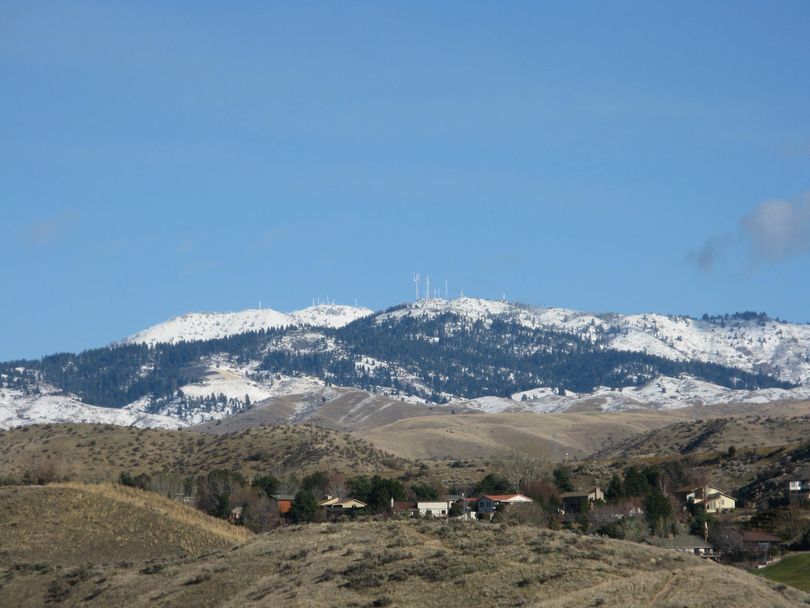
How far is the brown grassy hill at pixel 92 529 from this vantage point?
226 feet

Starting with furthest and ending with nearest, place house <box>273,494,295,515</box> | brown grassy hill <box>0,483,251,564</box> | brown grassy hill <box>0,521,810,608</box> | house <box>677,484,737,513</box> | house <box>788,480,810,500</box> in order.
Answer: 1. house <box>677,484,737,513</box>
2. house <box>788,480,810,500</box>
3. house <box>273,494,295,515</box>
4. brown grassy hill <box>0,483,251,564</box>
5. brown grassy hill <box>0,521,810,608</box>

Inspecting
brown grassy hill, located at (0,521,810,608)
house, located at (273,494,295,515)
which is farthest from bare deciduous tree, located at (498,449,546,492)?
brown grassy hill, located at (0,521,810,608)

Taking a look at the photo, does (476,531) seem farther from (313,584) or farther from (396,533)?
(313,584)

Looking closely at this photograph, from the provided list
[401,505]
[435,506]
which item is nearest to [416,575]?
[401,505]

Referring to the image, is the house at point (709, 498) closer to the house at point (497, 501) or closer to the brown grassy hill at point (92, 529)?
the house at point (497, 501)

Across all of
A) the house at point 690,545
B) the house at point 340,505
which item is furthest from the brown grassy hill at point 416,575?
the house at point 340,505

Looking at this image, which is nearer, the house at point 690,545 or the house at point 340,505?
the house at point 690,545

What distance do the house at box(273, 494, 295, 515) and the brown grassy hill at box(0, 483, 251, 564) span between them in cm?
2541

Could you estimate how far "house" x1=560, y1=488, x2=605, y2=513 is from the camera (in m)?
110

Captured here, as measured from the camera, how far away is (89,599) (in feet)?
184

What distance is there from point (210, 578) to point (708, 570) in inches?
721

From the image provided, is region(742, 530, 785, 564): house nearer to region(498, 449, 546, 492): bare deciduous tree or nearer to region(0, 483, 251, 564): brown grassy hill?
region(0, 483, 251, 564): brown grassy hill

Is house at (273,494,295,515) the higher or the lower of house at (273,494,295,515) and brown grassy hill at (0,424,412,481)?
the lower

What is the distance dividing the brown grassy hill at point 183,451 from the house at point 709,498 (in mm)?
42676
